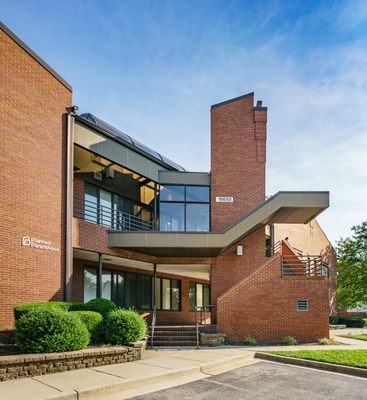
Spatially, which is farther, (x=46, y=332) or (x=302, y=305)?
(x=302, y=305)

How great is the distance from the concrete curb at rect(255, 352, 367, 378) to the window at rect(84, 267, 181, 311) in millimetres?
8128

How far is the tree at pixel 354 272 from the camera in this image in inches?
1529

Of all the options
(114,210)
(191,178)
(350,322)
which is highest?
(191,178)

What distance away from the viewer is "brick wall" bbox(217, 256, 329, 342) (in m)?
16.1

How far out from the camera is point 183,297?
24.6 m

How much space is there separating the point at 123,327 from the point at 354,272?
1273 inches

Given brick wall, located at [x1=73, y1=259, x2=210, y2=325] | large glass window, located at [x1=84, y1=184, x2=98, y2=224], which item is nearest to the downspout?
large glass window, located at [x1=84, y1=184, x2=98, y2=224]

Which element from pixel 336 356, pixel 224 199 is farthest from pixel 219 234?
pixel 336 356

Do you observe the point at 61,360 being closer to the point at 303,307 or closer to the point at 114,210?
the point at 114,210

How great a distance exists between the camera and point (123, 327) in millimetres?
11969

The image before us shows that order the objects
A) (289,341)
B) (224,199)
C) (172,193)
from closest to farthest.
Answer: (289,341) → (224,199) → (172,193)

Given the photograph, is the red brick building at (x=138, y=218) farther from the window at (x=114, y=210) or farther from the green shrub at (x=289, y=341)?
the green shrub at (x=289, y=341)

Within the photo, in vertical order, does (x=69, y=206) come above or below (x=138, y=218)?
above

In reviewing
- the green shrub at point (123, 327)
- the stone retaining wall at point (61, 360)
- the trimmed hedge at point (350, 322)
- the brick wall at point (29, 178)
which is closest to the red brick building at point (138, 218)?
the brick wall at point (29, 178)
